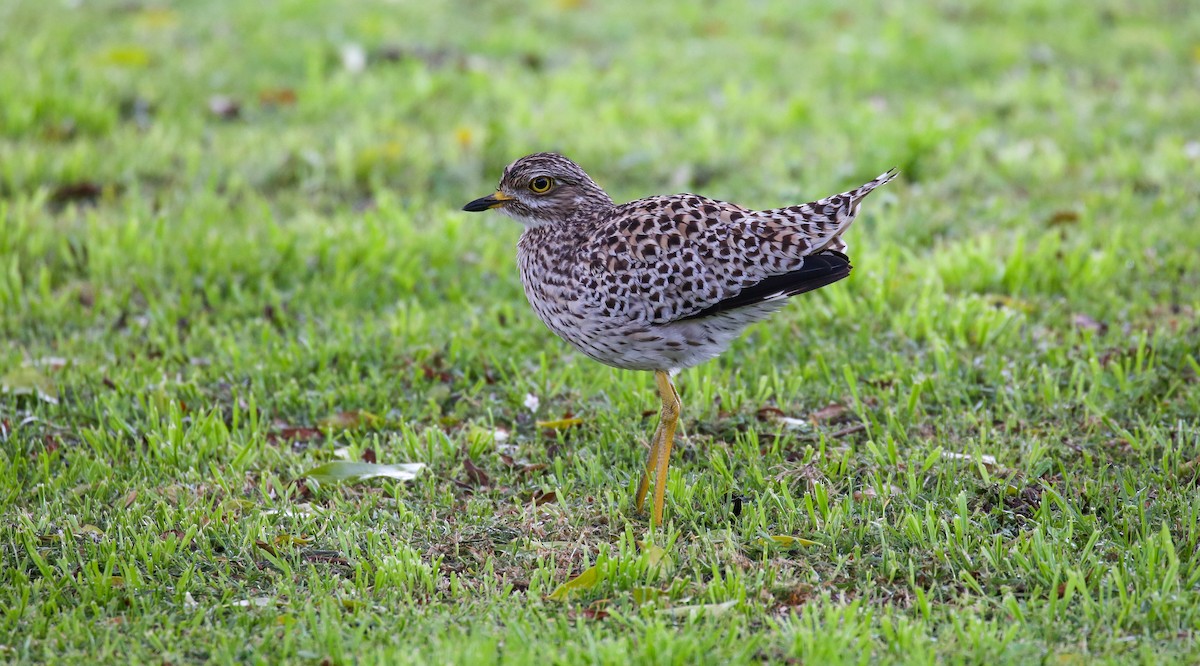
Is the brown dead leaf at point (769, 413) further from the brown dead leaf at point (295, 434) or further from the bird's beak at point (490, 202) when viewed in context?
the brown dead leaf at point (295, 434)

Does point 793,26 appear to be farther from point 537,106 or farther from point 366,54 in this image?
point 366,54

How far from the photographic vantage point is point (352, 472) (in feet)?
16.6

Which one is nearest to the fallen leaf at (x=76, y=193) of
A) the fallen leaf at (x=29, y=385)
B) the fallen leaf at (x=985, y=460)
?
the fallen leaf at (x=29, y=385)

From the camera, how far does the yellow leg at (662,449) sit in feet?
15.5

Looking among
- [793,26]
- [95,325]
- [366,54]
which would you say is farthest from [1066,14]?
[95,325]

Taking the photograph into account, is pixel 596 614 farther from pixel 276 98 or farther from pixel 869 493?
pixel 276 98

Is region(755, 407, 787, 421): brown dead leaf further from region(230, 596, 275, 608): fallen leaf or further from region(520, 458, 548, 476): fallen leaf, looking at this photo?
region(230, 596, 275, 608): fallen leaf

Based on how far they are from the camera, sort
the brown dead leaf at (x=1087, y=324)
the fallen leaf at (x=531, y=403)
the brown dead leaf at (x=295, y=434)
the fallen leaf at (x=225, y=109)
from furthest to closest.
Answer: the fallen leaf at (x=225, y=109), the brown dead leaf at (x=1087, y=324), the fallen leaf at (x=531, y=403), the brown dead leaf at (x=295, y=434)

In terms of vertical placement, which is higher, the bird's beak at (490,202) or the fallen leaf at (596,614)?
the bird's beak at (490,202)

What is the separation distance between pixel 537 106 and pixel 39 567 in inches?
230

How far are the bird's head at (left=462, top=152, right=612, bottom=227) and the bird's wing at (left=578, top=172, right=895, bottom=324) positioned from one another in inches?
19.0

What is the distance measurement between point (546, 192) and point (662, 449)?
1234 millimetres

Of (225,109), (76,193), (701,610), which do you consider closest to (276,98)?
(225,109)

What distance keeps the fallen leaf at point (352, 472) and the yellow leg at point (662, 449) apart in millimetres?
940
